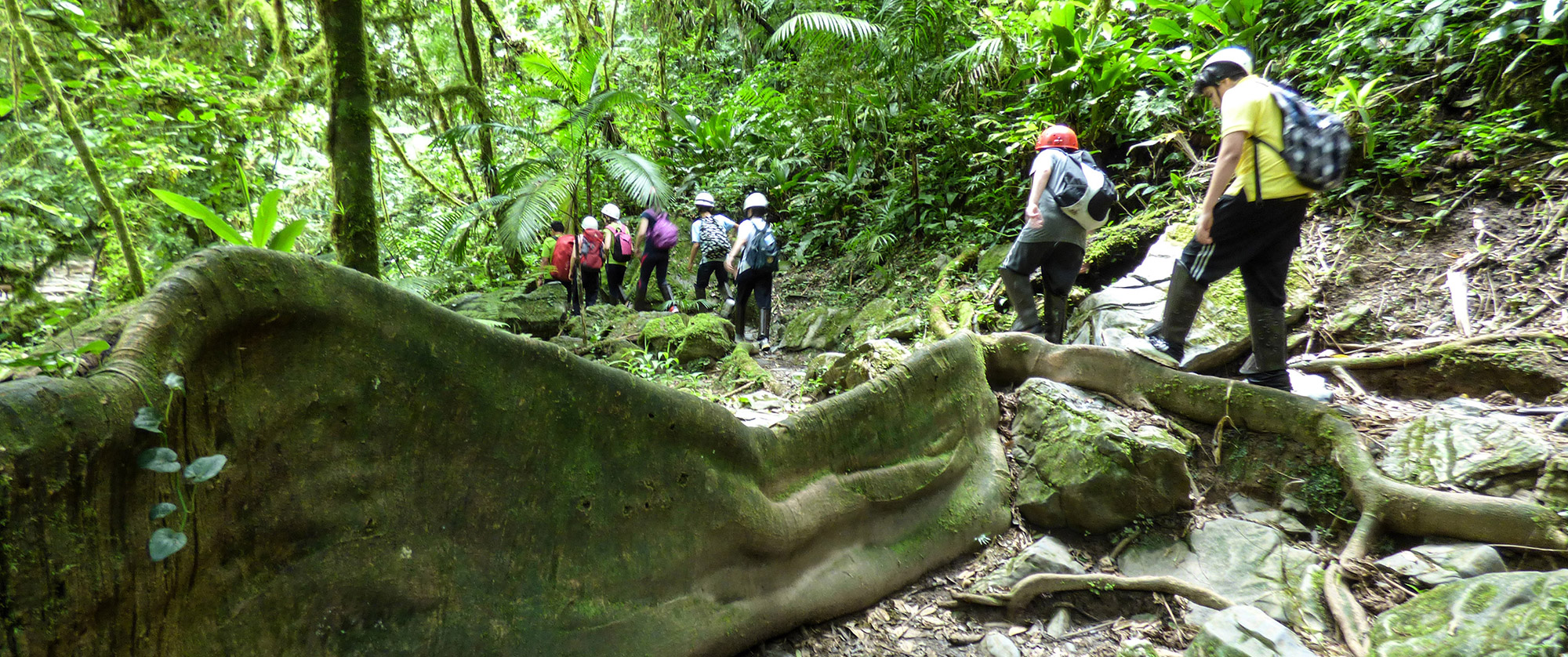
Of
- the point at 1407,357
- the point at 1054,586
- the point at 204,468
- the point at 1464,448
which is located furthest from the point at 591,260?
the point at 1464,448

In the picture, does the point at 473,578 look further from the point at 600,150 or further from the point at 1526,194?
the point at 1526,194

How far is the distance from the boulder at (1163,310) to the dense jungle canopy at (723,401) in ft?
0.12

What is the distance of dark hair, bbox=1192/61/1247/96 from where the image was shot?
140 inches

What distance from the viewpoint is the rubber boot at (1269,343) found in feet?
12.3

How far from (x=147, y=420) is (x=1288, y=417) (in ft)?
14.8

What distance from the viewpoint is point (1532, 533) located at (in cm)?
282

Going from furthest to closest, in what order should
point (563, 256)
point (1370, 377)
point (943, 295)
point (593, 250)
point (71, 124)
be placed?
point (593, 250)
point (563, 256)
point (943, 295)
point (1370, 377)
point (71, 124)

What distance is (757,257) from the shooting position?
26.8 feet

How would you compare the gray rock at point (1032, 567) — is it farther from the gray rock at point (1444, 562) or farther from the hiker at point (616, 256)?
the hiker at point (616, 256)

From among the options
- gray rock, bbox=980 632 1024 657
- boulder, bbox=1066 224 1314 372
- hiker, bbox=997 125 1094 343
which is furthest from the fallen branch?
gray rock, bbox=980 632 1024 657

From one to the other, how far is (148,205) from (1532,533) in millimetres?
8972

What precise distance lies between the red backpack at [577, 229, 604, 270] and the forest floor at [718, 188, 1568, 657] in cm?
510

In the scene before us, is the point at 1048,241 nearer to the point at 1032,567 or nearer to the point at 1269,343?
the point at 1269,343

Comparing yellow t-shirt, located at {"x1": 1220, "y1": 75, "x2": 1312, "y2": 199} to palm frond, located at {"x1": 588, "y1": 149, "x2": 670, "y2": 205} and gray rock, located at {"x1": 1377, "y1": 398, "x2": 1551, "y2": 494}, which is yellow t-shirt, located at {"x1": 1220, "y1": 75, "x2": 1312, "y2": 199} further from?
palm frond, located at {"x1": 588, "y1": 149, "x2": 670, "y2": 205}
